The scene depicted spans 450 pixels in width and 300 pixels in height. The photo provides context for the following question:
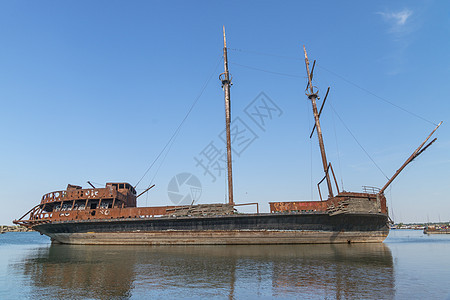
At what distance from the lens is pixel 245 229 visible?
23984 millimetres

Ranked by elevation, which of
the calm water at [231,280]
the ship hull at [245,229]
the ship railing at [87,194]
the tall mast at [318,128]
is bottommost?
the calm water at [231,280]

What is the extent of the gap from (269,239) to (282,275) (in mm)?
13061


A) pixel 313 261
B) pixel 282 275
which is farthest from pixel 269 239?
pixel 282 275

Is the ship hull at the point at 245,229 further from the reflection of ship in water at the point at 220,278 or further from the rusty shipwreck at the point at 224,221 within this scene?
the reflection of ship in water at the point at 220,278

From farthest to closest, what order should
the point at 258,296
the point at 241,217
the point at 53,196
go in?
the point at 53,196 < the point at 241,217 < the point at 258,296

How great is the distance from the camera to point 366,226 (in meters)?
25.6

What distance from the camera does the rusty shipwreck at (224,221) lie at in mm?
23734

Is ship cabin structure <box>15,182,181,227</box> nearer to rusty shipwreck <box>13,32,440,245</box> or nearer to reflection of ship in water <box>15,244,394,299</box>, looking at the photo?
rusty shipwreck <box>13,32,440,245</box>

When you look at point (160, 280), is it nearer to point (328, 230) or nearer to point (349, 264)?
point (349, 264)

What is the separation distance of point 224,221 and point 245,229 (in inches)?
80.3

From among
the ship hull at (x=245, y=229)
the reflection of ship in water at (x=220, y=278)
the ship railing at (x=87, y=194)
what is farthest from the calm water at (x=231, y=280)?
the ship railing at (x=87, y=194)

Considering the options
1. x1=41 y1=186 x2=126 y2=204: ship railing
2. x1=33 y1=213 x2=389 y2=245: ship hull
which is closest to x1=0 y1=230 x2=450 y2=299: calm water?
x1=33 y1=213 x2=389 y2=245: ship hull

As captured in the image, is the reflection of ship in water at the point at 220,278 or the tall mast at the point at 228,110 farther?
the tall mast at the point at 228,110

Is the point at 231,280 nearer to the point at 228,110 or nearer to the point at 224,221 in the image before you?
the point at 224,221
